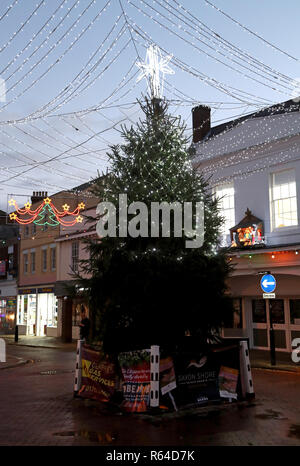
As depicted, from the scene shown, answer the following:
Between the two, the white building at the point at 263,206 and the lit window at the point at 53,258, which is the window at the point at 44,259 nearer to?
the lit window at the point at 53,258

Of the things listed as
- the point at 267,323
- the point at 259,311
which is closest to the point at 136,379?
the point at 267,323

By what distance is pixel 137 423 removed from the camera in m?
8.28

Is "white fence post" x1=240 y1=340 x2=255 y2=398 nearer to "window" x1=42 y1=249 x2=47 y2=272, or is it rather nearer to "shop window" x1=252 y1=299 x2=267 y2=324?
"shop window" x1=252 y1=299 x2=267 y2=324

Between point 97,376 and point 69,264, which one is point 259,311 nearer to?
point 69,264

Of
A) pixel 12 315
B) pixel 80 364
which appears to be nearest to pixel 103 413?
pixel 80 364

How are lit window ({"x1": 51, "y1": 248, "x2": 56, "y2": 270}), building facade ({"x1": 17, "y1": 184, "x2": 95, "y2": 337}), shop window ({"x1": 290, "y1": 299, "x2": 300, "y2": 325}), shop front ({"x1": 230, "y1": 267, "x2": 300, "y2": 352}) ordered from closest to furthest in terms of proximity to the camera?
shop front ({"x1": 230, "y1": 267, "x2": 300, "y2": 352})
shop window ({"x1": 290, "y1": 299, "x2": 300, "y2": 325})
building facade ({"x1": 17, "y1": 184, "x2": 95, "y2": 337})
lit window ({"x1": 51, "y1": 248, "x2": 56, "y2": 270})

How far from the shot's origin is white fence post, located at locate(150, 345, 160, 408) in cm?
878

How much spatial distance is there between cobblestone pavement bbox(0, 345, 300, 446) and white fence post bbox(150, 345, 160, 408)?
0.33 metres

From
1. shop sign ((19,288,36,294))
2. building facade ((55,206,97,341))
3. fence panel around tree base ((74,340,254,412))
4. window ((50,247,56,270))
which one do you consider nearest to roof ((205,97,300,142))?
building facade ((55,206,97,341))

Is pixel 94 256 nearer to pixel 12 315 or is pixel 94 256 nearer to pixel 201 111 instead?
pixel 201 111

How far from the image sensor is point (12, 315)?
3869 cm

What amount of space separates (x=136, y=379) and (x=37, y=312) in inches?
1072

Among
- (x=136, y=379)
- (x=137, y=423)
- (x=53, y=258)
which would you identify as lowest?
(x=137, y=423)
